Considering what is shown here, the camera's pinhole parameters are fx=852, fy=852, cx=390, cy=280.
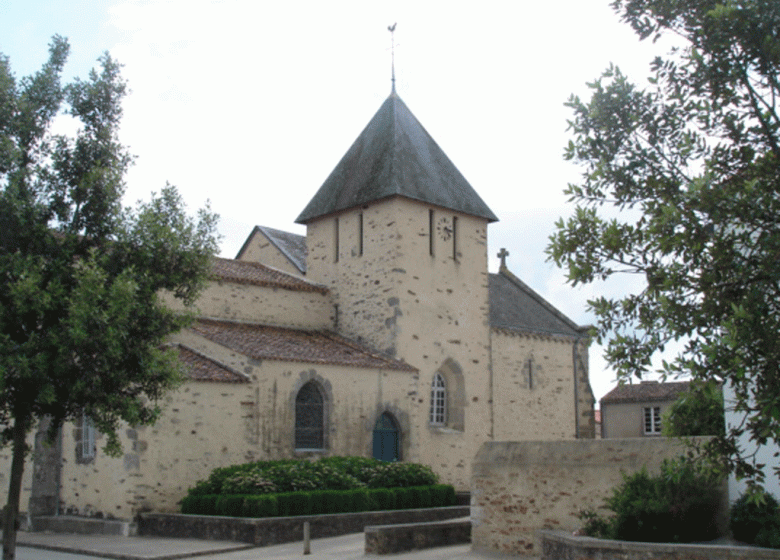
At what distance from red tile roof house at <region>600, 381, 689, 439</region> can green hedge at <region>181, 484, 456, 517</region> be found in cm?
2466

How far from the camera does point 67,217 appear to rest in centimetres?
1354

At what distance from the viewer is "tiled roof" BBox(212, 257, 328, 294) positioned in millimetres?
26766

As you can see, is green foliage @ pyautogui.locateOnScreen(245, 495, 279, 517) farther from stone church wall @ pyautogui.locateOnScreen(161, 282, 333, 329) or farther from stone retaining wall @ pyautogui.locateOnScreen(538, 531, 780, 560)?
stone church wall @ pyautogui.locateOnScreen(161, 282, 333, 329)

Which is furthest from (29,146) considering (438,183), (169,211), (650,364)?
(438,183)

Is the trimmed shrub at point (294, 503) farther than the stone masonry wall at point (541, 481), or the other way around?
the trimmed shrub at point (294, 503)

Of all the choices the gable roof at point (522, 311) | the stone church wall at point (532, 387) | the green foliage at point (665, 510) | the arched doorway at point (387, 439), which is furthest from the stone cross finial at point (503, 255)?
the green foliage at point (665, 510)

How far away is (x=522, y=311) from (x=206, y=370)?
15342mm

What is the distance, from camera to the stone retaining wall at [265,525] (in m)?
16.9

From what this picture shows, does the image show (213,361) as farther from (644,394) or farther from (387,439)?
(644,394)

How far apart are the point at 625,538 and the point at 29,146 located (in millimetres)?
10823

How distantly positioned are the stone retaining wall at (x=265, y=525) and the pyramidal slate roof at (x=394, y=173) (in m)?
11.5

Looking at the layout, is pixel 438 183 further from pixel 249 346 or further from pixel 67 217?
pixel 67 217

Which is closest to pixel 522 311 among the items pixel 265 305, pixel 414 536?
pixel 265 305

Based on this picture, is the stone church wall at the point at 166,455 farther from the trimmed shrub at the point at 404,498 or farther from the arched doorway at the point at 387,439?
the arched doorway at the point at 387,439
